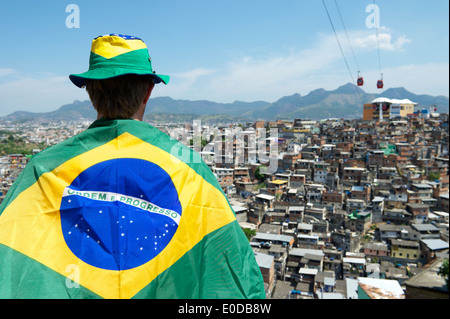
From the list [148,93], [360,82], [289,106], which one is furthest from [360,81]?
[289,106]

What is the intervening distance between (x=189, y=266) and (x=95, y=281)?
7.4 inches

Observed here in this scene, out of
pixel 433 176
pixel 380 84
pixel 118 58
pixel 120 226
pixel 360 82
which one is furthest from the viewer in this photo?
pixel 433 176

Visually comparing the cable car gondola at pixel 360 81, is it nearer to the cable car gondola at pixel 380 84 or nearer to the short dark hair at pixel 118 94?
the cable car gondola at pixel 380 84

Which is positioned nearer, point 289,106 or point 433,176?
point 433,176

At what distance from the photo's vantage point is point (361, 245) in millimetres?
13844

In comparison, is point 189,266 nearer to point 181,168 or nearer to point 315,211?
point 181,168

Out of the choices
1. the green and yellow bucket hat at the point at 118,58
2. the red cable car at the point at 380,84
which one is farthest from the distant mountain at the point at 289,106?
the green and yellow bucket hat at the point at 118,58

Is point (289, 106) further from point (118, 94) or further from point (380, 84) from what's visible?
point (118, 94)

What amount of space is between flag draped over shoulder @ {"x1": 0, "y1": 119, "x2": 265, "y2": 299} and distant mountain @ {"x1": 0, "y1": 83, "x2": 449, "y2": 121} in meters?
92.5

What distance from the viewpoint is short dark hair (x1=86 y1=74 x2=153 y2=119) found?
81cm

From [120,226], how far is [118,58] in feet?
1.29

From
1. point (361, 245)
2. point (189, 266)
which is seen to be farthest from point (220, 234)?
point (361, 245)

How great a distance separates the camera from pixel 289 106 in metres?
136

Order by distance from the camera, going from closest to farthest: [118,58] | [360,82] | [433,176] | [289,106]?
[118,58] < [360,82] < [433,176] < [289,106]
